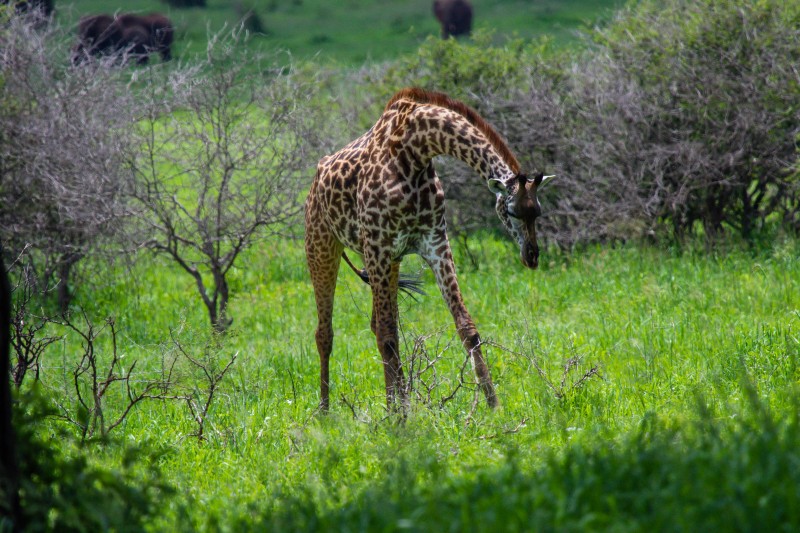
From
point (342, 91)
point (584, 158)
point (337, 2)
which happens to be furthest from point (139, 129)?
point (337, 2)

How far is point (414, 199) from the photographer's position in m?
6.73

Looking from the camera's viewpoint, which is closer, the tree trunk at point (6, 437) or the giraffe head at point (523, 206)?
the tree trunk at point (6, 437)

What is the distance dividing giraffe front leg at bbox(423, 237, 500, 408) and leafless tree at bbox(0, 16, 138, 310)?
230 inches

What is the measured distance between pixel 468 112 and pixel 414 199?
73 centimetres

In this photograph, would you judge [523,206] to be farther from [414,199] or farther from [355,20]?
[355,20]

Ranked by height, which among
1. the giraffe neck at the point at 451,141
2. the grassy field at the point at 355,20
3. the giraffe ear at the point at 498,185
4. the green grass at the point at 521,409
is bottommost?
the green grass at the point at 521,409

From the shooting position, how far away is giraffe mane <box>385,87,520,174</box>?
6.36 m

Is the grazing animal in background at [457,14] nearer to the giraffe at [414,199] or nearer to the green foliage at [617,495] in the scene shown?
the giraffe at [414,199]

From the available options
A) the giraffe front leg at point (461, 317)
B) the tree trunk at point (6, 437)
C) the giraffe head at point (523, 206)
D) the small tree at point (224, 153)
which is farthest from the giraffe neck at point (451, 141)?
the small tree at point (224, 153)

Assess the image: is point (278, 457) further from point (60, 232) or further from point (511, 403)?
point (60, 232)

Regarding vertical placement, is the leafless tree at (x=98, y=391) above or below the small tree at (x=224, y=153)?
below

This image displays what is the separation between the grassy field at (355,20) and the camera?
33.3 metres

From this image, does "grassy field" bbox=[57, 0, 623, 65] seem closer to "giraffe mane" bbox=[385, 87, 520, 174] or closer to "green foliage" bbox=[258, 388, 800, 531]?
"giraffe mane" bbox=[385, 87, 520, 174]

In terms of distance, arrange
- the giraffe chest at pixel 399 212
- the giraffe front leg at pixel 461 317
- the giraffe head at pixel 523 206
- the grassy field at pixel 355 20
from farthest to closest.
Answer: the grassy field at pixel 355 20
the giraffe chest at pixel 399 212
the giraffe front leg at pixel 461 317
the giraffe head at pixel 523 206
